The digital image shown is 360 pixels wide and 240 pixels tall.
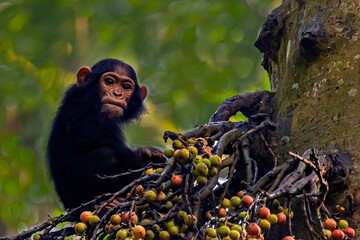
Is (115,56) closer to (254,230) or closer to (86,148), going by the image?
(86,148)

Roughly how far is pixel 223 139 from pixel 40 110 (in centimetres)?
388

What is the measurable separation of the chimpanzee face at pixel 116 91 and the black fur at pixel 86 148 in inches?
1.7

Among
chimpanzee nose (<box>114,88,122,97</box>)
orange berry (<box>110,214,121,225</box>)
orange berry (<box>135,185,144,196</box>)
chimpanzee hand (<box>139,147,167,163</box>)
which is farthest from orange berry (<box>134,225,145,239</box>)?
chimpanzee nose (<box>114,88,122,97</box>)

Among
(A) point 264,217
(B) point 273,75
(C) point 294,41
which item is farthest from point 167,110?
(A) point 264,217

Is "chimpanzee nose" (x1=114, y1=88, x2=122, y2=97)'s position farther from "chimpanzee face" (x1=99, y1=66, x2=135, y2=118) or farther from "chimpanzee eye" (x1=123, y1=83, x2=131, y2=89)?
"chimpanzee eye" (x1=123, y1=83, x2=131, y2=89)

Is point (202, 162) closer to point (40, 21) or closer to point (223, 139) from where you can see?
point (223, 139)

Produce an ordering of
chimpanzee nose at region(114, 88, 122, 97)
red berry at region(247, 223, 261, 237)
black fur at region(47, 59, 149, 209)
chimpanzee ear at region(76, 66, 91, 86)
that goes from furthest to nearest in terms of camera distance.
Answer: chimpanzee ear at region(76, 66, 91, 86), chimpanzee nose at region(114, 88, 122, 97), black fur at region(47, 59, 149, 209), red berry at region(247, 223, 261, 237)

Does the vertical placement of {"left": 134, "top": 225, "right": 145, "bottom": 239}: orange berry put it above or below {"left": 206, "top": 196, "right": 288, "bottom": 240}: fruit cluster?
above

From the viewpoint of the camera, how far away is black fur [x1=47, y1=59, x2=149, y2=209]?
298 cm

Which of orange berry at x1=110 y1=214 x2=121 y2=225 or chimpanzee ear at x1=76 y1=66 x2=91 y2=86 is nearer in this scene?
orange berry at x1=110 y1=214 x2=121 y2=225

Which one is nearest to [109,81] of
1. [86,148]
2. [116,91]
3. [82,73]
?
[116,91]

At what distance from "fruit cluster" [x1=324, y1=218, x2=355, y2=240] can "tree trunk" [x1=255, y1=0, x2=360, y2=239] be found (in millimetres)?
114

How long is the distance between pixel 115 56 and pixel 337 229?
4.46 metres

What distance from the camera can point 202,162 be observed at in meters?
1.68
